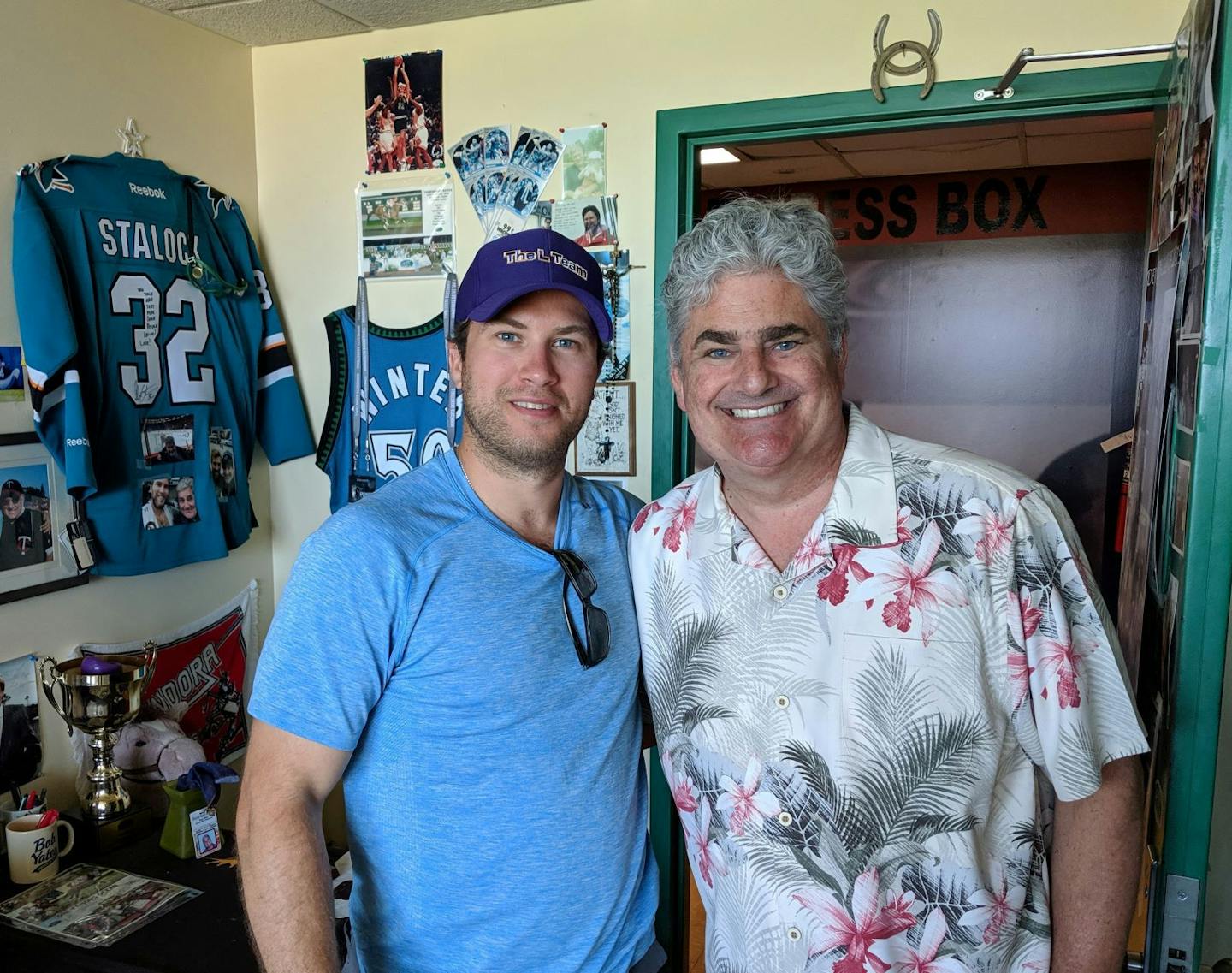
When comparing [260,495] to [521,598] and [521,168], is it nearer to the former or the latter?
[521,168]

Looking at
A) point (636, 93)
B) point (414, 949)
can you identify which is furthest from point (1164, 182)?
point (414, 949)

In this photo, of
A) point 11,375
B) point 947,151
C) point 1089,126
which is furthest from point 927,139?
point 11,375

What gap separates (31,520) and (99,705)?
1.42 feet

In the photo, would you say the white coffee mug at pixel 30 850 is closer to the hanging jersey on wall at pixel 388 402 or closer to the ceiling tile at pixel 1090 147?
the hanging jersey on wall at pixel 388 402

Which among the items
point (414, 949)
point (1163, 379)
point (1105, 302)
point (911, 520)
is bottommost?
point (414, 949)

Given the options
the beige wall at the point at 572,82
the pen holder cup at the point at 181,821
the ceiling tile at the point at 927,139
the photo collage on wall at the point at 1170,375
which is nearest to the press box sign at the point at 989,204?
the ceiling tile at the point at 927,139

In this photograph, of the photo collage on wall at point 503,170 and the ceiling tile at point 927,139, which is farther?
the ceiling tile at point 927,139

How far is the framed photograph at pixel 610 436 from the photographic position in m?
2.36

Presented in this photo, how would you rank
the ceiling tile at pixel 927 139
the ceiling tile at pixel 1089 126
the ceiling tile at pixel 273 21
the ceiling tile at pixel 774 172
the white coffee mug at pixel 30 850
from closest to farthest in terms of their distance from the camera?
the white coffee mug at pixel 30 850 < the ceiling tile at pixel 273 21 < the ceiling tile at pixel 1089 126 < the ceiling tile at pixel 927 139 < the ceiling tile at pixel 774 172

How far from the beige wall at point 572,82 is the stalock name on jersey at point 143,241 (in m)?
0.34

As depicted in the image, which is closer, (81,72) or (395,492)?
(395,492)

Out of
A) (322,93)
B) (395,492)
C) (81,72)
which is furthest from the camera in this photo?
(322,93)

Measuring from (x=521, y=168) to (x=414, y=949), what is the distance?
6.01ft

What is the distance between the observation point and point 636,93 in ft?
7.49
